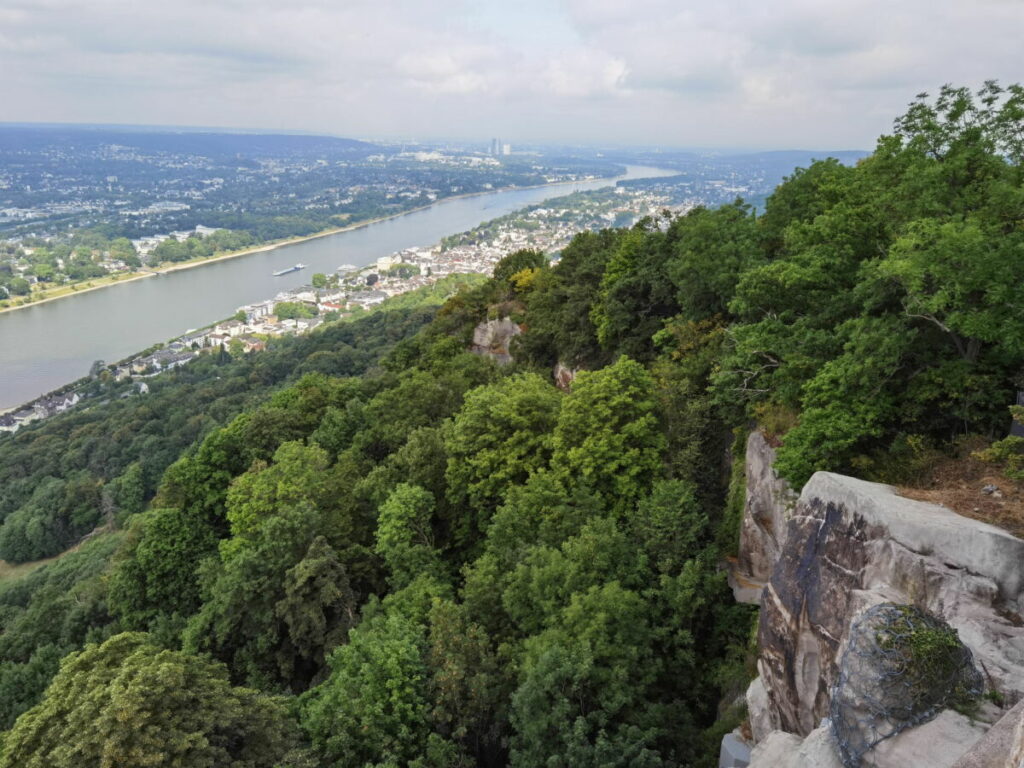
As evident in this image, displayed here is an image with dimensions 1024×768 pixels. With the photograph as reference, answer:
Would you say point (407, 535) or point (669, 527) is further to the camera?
point (407, 535)

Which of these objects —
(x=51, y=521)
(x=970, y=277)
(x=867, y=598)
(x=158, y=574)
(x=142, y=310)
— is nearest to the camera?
(x=867, y=598)

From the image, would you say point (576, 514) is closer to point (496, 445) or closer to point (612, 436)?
point (612, 436)

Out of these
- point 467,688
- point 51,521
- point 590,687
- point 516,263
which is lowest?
point 51,521

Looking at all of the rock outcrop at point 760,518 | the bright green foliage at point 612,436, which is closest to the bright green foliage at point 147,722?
the bright green foliage at point 612,436

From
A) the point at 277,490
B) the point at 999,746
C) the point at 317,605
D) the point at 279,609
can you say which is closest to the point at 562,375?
the point at 277,490

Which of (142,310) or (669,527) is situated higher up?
(669,527)

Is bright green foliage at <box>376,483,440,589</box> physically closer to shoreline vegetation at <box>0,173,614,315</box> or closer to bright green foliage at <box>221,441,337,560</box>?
bright green foliage at <box>221,441,337,560</box>

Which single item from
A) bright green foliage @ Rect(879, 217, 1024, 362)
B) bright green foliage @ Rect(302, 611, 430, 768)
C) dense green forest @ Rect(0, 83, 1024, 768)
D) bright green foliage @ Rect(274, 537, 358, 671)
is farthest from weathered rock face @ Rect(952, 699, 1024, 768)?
bright green foliage @ Rect(274, 537, 358, 671)
